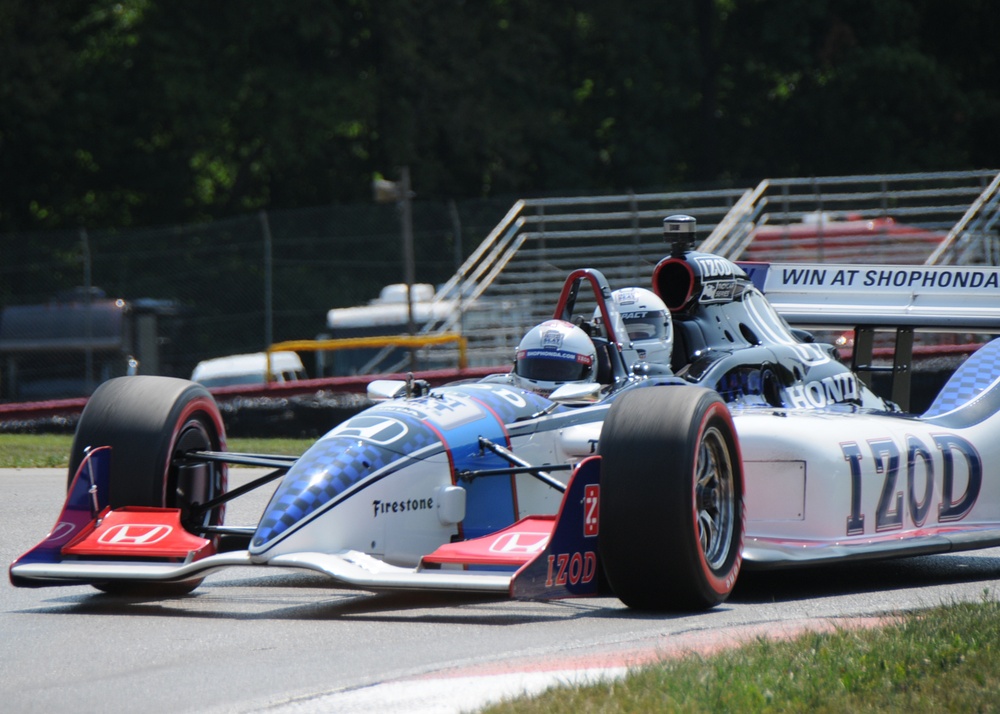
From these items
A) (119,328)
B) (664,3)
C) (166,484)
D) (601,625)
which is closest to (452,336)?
(119,328)

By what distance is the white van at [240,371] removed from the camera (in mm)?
20672

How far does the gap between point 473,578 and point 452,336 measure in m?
12.4

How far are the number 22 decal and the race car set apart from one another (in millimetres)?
12

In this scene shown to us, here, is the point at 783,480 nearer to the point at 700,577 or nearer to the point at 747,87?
the point at 700,577

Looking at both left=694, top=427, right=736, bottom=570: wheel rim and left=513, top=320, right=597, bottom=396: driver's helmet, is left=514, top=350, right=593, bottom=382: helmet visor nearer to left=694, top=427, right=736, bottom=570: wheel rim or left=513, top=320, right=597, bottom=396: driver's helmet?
left=513, top=320, right=597, bottom=396: driver's helmet

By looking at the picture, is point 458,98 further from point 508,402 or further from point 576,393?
point 576,393

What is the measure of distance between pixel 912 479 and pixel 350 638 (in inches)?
132

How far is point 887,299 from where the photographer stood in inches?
381

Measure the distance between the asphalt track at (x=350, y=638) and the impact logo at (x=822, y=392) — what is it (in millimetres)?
1023

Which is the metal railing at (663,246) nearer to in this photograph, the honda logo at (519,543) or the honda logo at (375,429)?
the honda logo at (375,429)

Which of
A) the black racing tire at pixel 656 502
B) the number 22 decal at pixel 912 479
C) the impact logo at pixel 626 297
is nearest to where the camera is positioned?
the black racing tire at pixel 656 502

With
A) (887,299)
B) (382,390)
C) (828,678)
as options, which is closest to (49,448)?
(382,390)

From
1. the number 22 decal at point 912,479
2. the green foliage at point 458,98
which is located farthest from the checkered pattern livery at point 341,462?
the green foliage at point 458,98

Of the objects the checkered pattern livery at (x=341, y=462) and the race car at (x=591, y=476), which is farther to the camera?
the checkered pattern livery at (x=341, y=462)
